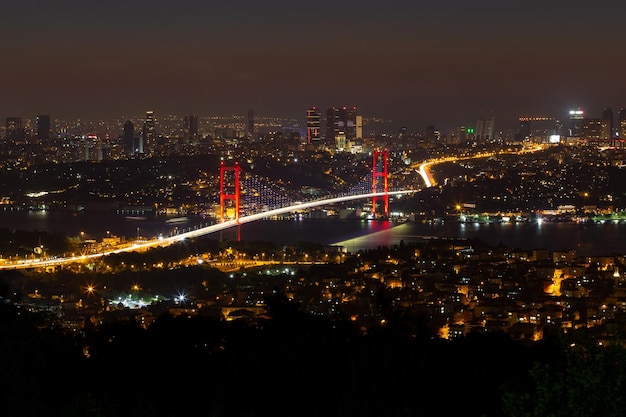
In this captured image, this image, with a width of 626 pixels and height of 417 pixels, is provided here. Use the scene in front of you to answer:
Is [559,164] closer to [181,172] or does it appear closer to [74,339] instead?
[181,172]

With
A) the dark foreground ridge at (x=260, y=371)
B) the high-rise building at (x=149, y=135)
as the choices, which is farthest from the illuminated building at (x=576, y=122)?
the dark foreground ridge at (x=260, y=371)

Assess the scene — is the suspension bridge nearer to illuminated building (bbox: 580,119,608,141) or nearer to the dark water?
the dark water

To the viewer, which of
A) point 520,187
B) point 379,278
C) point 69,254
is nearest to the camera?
point 379,278

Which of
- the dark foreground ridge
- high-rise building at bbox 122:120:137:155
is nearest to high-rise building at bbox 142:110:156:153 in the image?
high-rise building at bbox 122:120:137:155

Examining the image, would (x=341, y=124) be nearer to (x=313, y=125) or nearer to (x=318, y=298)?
(x=313, y=125)

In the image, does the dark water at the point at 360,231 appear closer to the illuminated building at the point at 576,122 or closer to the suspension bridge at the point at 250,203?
the suspension bridge at the point at 250,203

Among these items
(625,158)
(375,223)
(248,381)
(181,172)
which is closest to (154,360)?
(248,381)
